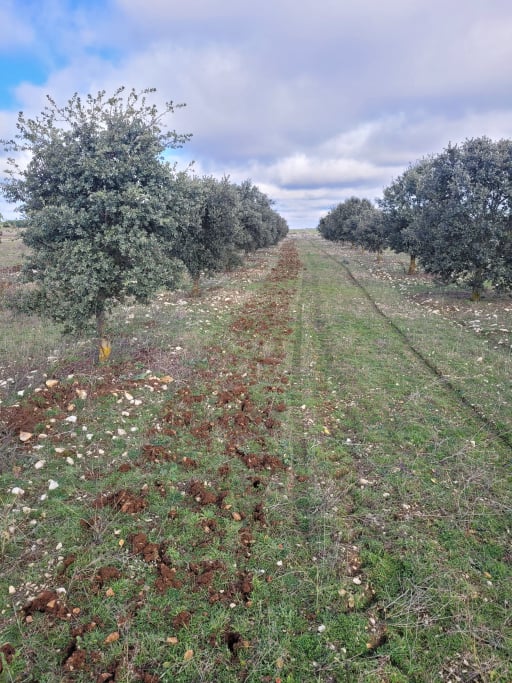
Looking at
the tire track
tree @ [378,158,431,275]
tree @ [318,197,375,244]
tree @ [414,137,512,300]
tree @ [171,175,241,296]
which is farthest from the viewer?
tree @ [318,197,375,244]

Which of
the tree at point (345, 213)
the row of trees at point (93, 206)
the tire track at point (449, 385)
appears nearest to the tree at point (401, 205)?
the tire track at point (449, 385)

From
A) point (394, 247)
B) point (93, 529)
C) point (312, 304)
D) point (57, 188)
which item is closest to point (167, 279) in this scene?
point (57, 188)

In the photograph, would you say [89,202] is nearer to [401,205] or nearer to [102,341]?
[102,341]

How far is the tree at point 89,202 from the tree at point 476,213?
49.0 ft

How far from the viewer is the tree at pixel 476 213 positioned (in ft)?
58.8

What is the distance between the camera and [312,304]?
19625mm

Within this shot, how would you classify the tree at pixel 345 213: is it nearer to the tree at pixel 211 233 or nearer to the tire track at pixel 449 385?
the tree at pixel 211 233

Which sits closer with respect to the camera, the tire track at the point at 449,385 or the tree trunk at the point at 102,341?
the tire track at the point at 449,385

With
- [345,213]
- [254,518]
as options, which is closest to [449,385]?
[254,518]

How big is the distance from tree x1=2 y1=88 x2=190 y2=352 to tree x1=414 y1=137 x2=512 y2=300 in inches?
588

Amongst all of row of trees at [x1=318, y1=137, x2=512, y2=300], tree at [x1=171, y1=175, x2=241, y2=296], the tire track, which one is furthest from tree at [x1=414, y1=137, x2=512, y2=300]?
tree at [x1=171, y1=175, x2=241, y2=296]

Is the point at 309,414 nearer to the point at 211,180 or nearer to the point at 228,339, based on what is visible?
the point at 228,339

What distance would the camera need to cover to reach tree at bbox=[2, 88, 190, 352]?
890 cm

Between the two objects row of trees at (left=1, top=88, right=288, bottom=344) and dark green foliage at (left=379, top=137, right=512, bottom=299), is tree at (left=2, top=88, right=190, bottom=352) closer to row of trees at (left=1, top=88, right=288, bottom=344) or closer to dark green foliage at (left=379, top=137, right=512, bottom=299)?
row of trees at (left=1, top=88, right=288, bottom=344)
